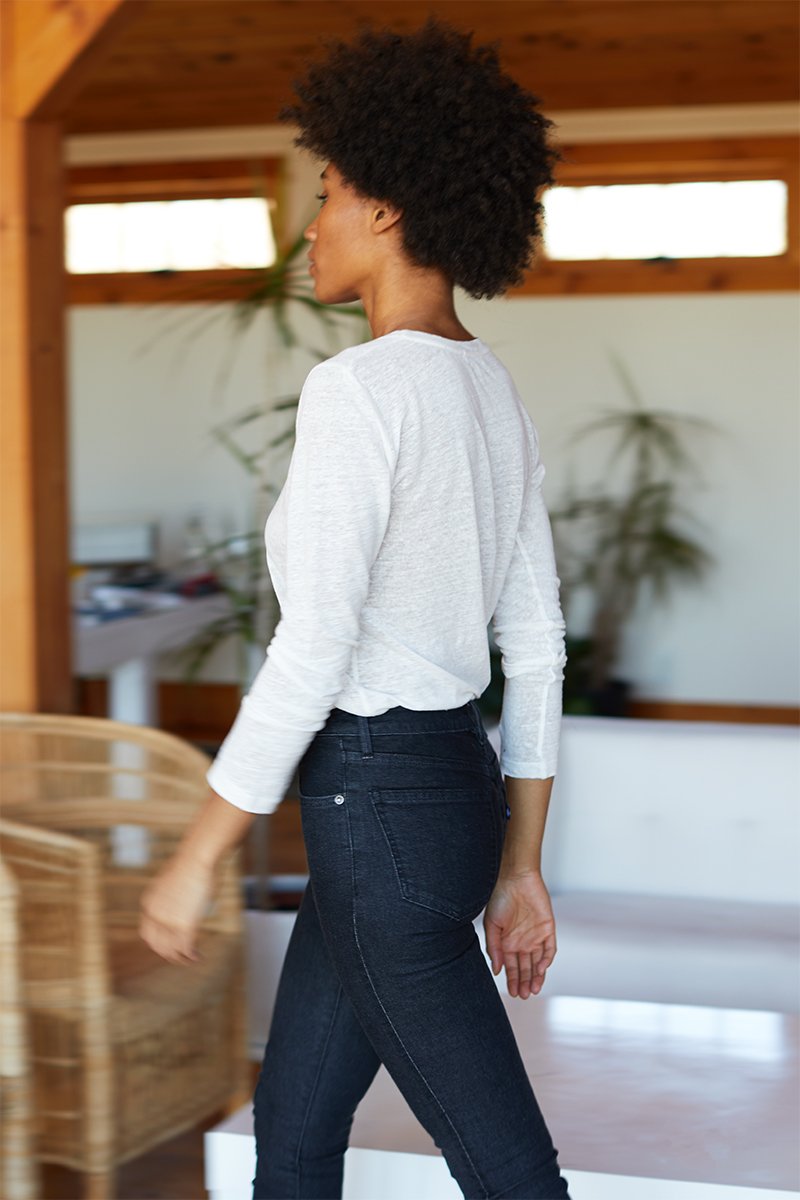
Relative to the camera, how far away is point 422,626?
1.21 metres

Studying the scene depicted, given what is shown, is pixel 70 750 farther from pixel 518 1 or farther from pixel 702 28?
pixel 702 28

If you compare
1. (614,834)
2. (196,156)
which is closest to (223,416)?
(196,156)

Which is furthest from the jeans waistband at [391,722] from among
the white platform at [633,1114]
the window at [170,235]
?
the window at [170,235]

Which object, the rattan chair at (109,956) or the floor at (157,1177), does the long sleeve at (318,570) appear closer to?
the rattan chair at (109,956)

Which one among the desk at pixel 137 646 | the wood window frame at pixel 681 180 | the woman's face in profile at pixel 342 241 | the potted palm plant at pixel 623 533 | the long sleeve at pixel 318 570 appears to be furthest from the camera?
the potted palm plant at pixel 623 533

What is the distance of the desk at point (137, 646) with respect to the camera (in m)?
3.91

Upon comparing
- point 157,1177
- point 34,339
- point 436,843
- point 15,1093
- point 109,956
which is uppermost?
point 34,339

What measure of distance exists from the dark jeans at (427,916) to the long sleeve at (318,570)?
6 centimetres

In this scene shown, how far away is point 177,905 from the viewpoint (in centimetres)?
119

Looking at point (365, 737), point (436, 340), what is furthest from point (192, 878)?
point (436, 340)

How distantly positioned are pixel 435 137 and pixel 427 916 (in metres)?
0.65

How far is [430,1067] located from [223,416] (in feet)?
16.9

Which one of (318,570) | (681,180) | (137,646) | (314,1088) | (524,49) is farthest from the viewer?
(681,180)

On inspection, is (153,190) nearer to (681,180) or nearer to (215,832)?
(681,180)
